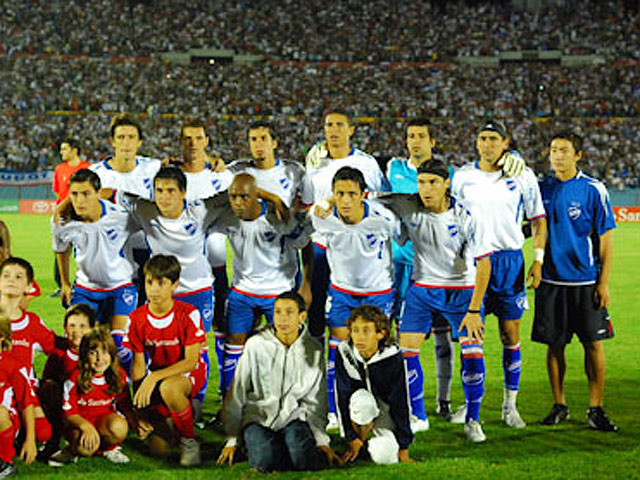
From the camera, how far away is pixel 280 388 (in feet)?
16.5

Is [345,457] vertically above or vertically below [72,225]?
below

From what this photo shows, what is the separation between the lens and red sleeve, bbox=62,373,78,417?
4.98 metres

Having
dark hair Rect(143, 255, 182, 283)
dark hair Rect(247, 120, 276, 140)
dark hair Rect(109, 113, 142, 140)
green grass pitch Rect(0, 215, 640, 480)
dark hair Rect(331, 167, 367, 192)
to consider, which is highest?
dark hair Rect(109, 113, 142, 140)

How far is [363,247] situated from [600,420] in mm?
2132

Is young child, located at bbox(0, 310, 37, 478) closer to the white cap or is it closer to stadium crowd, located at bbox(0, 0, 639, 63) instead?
the white cap

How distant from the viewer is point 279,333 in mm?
5043

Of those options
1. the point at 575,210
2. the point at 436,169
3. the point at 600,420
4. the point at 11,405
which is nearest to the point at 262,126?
the point at 436,169

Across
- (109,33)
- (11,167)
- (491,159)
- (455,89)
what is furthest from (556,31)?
(491,159)

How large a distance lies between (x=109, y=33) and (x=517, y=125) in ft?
72.7

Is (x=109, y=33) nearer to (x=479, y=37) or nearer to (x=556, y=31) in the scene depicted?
(x=479, y=37)

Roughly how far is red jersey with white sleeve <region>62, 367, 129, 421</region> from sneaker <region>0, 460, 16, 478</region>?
0.46 metres

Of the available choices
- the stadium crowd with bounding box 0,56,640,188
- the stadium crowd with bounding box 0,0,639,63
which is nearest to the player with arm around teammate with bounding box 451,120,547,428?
the stadium crowd with bounding box 0,56,640,188

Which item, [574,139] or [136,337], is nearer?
[136,337]

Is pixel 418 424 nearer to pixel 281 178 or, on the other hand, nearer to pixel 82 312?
pixel 281 178
